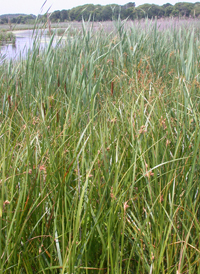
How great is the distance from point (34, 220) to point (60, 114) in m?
0.79

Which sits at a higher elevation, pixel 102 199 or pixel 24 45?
pixel 24 45

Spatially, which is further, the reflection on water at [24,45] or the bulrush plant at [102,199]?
the reflection on water at [24,45]

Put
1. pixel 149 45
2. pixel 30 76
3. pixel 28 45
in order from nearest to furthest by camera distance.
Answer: pixel 30 76 → pixel 28 45 → pixel 149 45

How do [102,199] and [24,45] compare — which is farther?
[24,45]

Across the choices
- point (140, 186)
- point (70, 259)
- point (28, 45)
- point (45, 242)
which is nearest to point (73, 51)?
point (28, 45)

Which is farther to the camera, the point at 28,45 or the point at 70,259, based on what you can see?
the point at 28,45

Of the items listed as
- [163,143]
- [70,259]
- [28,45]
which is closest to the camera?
[70,259]

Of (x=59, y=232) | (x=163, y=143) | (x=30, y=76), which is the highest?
(x=30, y=76)

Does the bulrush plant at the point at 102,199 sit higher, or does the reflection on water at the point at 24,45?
the reflection on water at the point at 24,45

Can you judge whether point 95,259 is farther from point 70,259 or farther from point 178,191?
point 178,191

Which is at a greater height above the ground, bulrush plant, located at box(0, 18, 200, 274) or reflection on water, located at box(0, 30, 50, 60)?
reflection on water, located at box(0, 30, 50, 60)

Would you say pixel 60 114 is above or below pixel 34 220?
above

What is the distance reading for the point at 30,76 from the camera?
6.48ft

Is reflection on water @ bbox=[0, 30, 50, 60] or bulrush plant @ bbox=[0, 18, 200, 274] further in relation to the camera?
reflection on water @ bbox=[0, 30, 50, 60]
